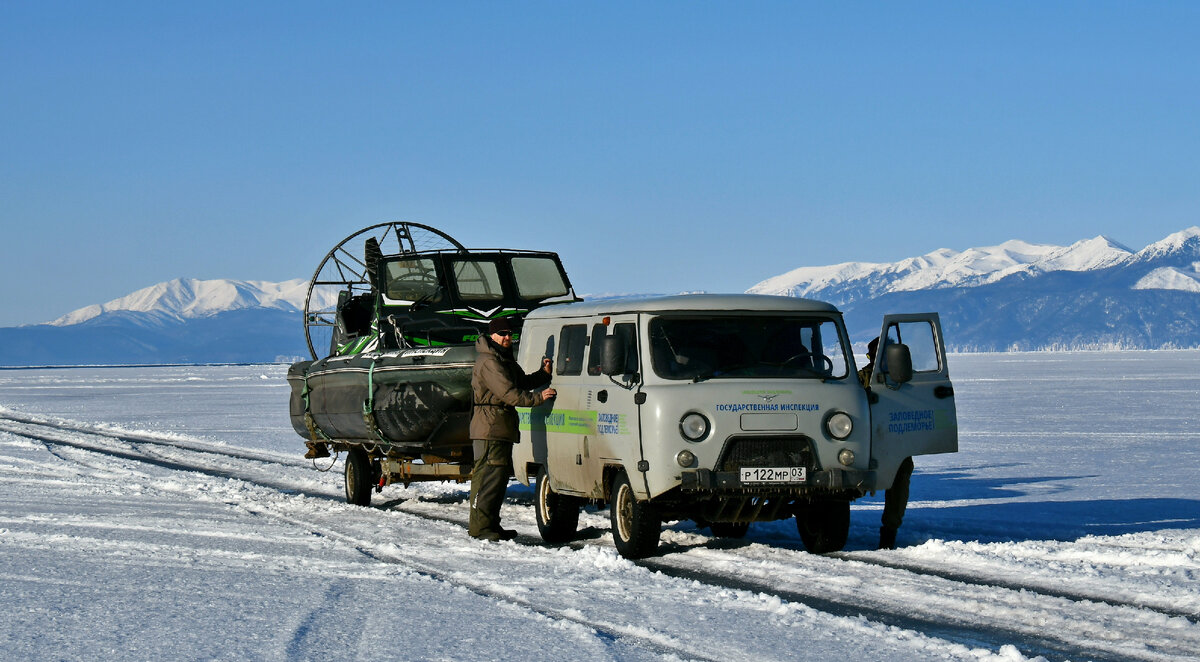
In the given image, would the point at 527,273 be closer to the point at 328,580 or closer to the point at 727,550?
the point at 727,550

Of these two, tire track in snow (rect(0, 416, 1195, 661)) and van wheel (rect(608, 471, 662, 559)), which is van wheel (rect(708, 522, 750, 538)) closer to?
tire track in snow (rect(0, 416, 1195, 661))

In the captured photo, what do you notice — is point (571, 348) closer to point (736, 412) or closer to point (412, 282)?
point (736, 412)

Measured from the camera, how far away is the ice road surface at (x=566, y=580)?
698 cm

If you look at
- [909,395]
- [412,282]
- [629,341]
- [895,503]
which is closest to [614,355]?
[629,341]

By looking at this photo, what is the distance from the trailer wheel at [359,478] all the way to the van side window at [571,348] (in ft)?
13.7

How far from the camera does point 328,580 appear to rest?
9.18 meters

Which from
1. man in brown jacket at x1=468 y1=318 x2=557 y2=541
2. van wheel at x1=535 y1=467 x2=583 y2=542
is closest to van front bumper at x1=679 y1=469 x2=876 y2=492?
van wheel at x1=535 y1=467 x2=583 y2=542

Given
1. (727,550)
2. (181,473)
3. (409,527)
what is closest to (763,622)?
(727,550)

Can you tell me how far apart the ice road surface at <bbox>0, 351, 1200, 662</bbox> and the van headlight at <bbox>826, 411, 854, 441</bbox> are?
A: 0.92m

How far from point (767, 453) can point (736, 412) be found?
1.31 ft

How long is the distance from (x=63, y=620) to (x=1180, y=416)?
101ft

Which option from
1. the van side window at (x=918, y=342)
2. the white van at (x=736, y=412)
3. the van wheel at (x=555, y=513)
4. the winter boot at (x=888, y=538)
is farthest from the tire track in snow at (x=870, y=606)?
the van side window at (x=918, y=342)

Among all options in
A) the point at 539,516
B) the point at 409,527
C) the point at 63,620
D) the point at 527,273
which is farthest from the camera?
the point at 527,273

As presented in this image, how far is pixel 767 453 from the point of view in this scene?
10062 millimetres
